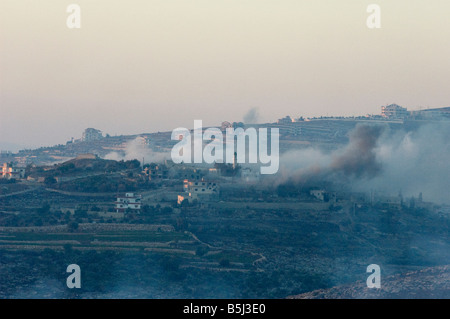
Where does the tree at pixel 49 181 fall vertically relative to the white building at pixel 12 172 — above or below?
below

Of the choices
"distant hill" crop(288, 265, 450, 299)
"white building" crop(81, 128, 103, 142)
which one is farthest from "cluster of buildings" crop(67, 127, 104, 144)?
"distant hill" crop(288, 265, 450, 299)

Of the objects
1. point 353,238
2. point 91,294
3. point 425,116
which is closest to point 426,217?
point 353,238

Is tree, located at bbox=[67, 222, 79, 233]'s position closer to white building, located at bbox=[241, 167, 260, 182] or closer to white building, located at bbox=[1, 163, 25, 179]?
white building, located at bbox=[1, 163, 25, 179]

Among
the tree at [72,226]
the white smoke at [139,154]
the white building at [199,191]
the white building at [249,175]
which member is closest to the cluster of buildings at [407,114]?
the white smoke at [139,154]

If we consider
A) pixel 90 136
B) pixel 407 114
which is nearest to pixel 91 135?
pixel 90 136

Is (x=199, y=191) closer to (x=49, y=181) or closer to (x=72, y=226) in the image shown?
(x=49, y=181)

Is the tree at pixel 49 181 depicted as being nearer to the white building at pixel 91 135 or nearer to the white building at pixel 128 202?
the white building at pixel 128 202
